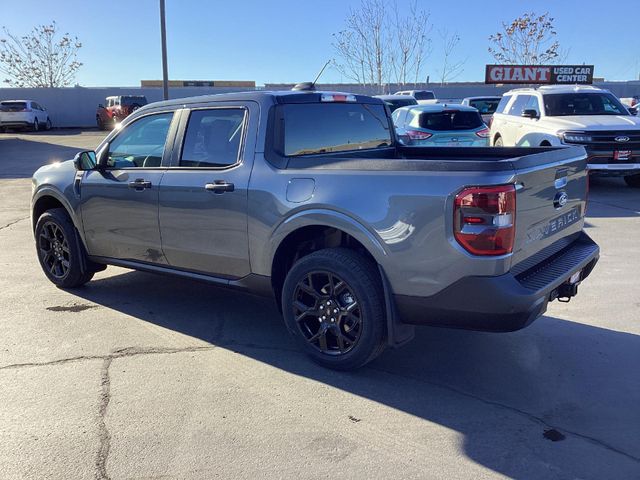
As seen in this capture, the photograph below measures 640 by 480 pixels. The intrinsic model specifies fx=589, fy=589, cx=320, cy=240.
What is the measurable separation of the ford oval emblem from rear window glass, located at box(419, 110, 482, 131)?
7.67 m

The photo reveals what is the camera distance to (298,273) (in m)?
3.97

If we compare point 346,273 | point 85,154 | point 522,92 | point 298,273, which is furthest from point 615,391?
point 522,92

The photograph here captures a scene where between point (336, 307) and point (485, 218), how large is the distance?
1183mm

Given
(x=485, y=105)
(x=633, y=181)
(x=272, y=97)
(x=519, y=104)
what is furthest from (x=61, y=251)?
(x=485, y=105)

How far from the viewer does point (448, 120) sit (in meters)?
11.5

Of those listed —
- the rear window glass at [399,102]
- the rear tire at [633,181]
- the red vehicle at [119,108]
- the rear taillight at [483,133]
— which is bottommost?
the rear tire at [633,181]

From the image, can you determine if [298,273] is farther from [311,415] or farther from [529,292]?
[529,292]

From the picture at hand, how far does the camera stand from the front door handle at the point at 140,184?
480 centimetres

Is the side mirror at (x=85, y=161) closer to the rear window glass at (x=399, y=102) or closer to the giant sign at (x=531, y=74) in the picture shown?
the rear window glass at (x=399, y=102)

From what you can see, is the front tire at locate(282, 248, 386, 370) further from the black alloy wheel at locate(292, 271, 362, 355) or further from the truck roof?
the truck roof

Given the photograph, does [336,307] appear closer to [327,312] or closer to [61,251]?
[327,312]

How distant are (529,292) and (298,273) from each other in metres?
1.48

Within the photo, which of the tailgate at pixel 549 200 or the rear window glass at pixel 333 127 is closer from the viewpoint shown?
the tailgate at pixel 549 200

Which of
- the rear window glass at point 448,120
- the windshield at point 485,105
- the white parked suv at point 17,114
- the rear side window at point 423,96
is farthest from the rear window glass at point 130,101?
the rear window glass at point 448,120
